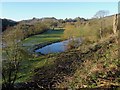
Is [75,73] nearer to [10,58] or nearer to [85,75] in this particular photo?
[85,75]

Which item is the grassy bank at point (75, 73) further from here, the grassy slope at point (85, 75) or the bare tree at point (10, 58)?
the bare tree at point (10, 58)

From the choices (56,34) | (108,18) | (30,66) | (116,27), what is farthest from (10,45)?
(56,34)

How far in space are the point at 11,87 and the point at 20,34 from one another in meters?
2.60

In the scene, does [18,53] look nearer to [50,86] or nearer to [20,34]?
[20,34]

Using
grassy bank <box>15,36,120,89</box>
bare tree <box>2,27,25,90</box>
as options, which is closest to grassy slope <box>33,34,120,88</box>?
grassy bank <box>15,36,120,89</box>

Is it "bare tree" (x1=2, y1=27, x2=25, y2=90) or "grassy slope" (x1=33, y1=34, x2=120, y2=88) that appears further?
"bare tree" (x1=2, y1=27, x2=25, y2=90)

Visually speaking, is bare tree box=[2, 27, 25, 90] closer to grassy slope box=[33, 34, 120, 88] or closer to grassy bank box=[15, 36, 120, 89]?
grassy bank box=[15, 36, 120, 89]

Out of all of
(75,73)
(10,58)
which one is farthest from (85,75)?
(10,58)

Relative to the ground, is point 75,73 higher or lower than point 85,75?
lower

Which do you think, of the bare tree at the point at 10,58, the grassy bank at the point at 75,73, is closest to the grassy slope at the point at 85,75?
the grassy bank at the point at 75,73

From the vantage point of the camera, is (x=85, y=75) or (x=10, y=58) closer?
(x=85, y=75)

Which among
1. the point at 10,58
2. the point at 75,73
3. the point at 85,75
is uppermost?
the point at 10,58

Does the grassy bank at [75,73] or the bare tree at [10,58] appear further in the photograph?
the bare tree at [10,58]

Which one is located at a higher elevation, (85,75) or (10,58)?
(10,58)
